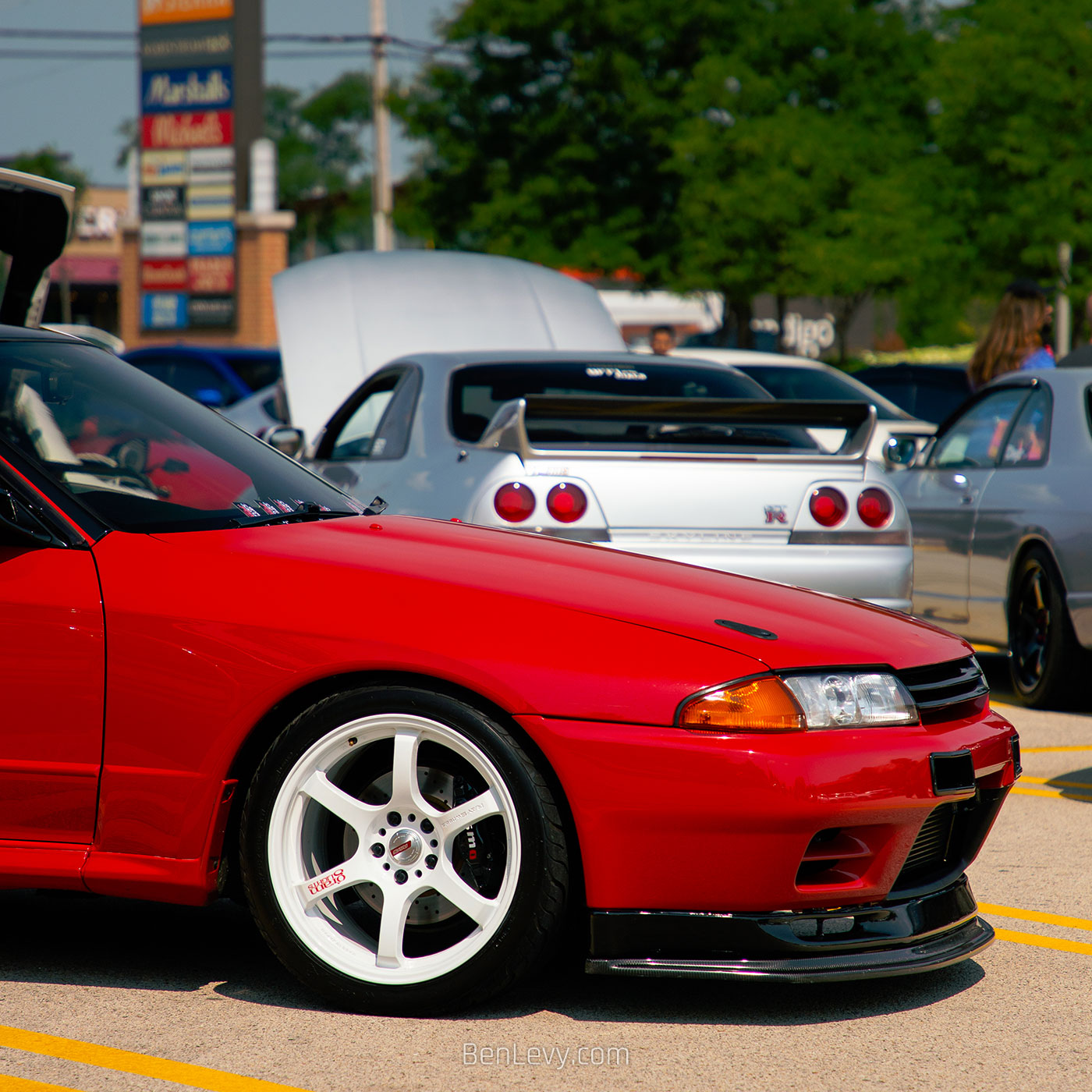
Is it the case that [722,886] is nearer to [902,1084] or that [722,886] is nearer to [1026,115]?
[902,1084]

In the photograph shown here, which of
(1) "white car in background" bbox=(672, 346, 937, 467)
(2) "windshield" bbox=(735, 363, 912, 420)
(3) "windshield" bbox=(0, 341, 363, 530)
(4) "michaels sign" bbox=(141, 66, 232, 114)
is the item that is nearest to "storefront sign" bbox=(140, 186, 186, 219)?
(4) "michaels sign" bbox=(141, 66, 232, 114)

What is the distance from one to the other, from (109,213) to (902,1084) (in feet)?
258

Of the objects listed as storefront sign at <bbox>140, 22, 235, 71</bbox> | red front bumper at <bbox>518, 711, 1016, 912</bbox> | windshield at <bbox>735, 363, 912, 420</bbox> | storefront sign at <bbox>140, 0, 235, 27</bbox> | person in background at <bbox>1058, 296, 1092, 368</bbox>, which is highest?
storefront sign at <bbox>140, 0, 235, 27</bbox>

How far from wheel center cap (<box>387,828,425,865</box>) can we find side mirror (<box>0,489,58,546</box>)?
1024mm

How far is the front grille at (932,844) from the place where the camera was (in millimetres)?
3654

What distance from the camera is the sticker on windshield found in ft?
25.2

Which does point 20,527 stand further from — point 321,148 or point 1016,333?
point 321,148

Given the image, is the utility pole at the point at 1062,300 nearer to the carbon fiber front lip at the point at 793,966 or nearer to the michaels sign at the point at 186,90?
the carbon fiber front lip at the point at 793,966

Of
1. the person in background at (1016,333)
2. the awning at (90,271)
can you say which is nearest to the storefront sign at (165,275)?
the awning at (90,271)

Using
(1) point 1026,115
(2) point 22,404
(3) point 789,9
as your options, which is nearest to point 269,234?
(3) point 789,9

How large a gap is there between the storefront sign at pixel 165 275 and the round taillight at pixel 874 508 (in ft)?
122

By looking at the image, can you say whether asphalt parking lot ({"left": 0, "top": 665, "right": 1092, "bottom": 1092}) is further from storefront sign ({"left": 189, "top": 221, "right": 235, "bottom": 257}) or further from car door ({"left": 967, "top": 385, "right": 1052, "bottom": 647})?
storefront sign ({"left": 189, "top": 221, "right": 235, "bottom": 257})

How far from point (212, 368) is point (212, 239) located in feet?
81.2

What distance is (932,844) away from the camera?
3715 millimetres
